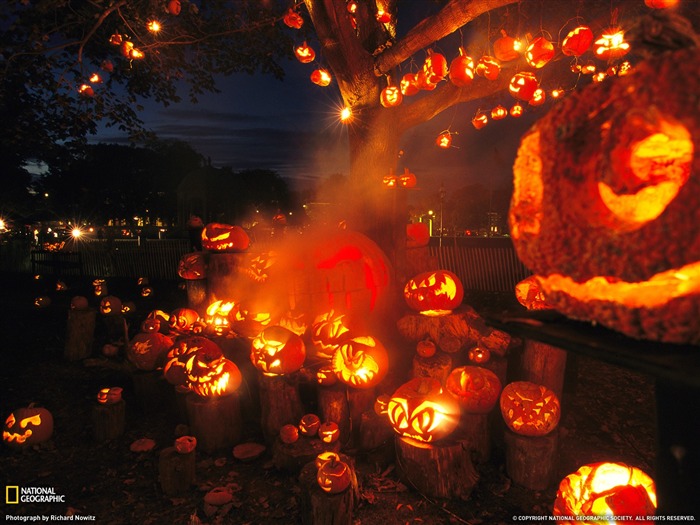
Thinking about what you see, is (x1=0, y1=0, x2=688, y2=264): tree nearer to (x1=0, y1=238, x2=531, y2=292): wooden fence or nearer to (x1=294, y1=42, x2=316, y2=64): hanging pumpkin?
(x1=294, y1=42, x2=316, y2=64): hanging pumpkin

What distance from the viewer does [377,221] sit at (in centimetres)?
626

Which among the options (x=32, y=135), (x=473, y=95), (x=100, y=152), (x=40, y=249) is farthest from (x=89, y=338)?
(x=100, y=152)

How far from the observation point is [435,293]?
5.37 metres

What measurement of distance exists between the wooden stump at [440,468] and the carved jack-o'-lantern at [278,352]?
1.59m

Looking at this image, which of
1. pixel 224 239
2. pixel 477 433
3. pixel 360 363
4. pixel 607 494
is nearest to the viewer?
pixel 607 494

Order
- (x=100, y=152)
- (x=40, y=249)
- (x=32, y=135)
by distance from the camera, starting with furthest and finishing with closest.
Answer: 1. (x=100, y=152)
2. (x=40, y=249)
3. (x=32, y=135)

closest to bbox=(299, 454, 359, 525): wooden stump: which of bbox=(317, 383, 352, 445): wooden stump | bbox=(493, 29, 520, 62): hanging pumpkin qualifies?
bbox=(317, 383, 352, 445): wooden stump

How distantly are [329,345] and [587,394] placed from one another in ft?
13.1

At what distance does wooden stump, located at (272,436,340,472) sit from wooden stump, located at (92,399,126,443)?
7.27 feet

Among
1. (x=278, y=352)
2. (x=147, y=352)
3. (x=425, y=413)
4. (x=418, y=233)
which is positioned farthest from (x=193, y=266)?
(x=425, y=413)

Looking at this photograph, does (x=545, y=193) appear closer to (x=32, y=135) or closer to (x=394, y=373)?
(x=394, y=373)

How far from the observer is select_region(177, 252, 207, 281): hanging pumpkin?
258 inches

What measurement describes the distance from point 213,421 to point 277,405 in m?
0.81

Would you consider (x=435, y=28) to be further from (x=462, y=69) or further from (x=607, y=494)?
(x=607, y=494)
